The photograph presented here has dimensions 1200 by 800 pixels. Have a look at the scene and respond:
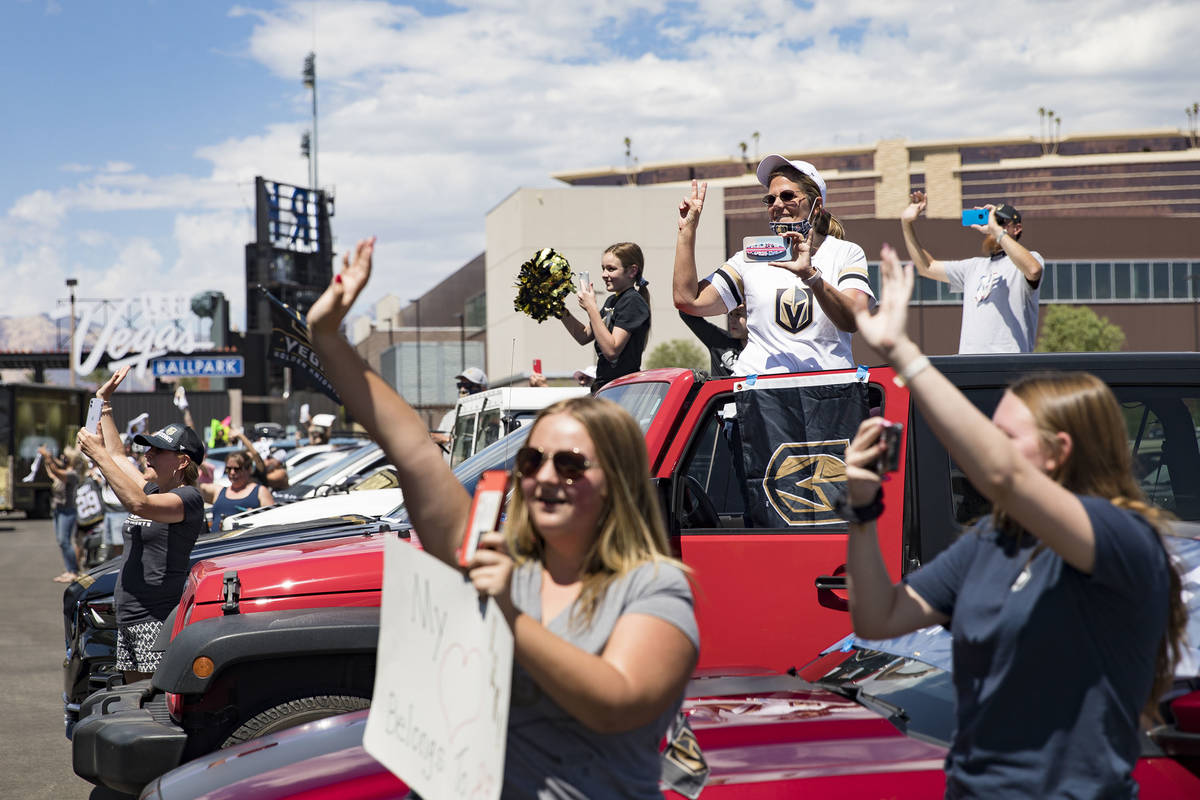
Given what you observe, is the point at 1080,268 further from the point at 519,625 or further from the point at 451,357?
the point at 519,625

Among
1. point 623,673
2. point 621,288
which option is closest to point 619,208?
point 621,288

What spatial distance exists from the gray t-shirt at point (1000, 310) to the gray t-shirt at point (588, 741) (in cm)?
412

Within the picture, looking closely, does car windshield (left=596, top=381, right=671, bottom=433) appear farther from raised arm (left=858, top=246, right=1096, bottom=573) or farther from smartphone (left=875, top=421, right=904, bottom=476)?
raised arm (left=858, top=246, right=1096, bottom=573)

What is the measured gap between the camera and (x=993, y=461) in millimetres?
2281

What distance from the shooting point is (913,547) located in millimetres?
4758

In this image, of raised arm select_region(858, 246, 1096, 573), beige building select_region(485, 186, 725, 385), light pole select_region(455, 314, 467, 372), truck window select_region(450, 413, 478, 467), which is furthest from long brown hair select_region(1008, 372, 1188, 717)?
beige building select_region(485, 186, 725, 385)

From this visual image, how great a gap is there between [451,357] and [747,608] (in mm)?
93253

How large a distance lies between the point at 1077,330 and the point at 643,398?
72085 millimetres

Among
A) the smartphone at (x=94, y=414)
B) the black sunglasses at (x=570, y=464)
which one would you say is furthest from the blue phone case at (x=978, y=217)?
the smartphone at (x=94, y=414)

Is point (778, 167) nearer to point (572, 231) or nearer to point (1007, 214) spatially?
point (1007, 214)

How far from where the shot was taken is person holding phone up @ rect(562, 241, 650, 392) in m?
6.43

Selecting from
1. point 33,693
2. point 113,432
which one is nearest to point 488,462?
point 113,432

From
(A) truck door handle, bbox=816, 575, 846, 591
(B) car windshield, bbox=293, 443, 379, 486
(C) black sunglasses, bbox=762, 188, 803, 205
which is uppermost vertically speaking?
(C) black sunglasses, bbox=762, 188, 803, 205

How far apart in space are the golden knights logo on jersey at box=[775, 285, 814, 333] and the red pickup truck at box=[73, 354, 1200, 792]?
60 centimetres
